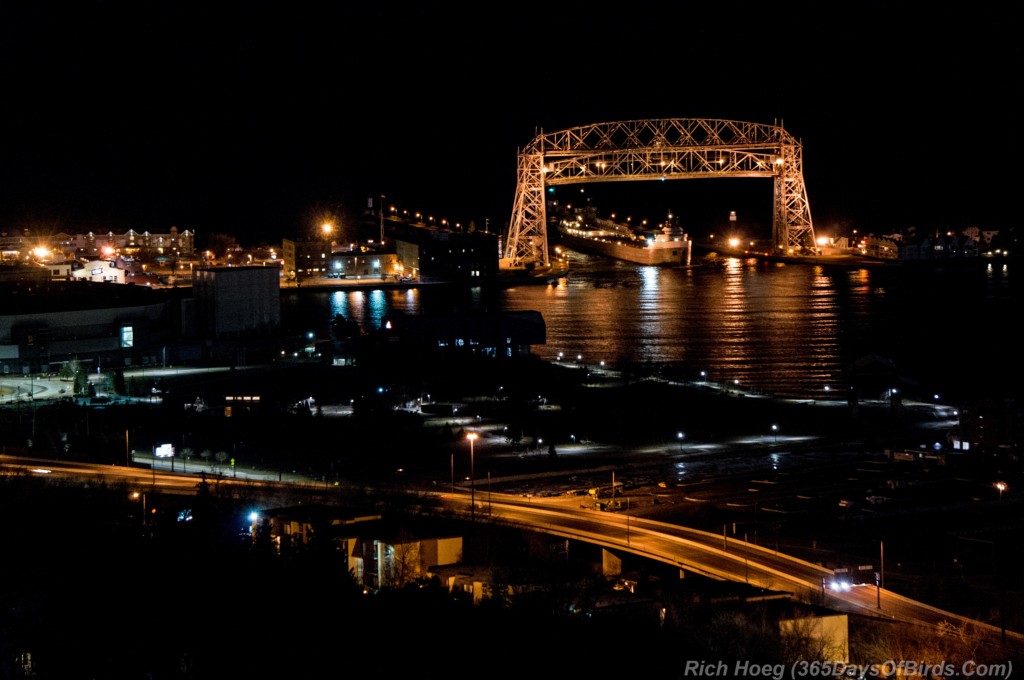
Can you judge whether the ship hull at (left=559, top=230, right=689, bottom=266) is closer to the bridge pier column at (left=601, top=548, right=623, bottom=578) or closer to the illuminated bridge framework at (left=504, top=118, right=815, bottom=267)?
the illuminated bridge framework at (left=504, top=118, right=815, bottom=267)

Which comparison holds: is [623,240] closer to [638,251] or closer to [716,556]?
[638,251]

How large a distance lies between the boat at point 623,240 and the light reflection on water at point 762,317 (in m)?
2.47

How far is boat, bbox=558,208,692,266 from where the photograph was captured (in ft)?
76.2

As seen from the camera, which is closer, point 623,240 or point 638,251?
point 638,251

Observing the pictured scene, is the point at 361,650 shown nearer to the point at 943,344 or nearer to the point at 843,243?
the point at 943,344

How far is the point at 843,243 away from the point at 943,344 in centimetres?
1322

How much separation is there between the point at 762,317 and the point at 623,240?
13.7 meters

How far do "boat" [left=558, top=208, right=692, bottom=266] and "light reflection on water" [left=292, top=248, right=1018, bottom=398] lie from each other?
247 centimetres

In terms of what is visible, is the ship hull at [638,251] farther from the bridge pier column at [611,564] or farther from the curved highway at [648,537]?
the bridge pier column at [611,564]

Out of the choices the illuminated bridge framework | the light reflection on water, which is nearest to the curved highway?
the light reflection on water

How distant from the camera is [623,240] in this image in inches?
1032

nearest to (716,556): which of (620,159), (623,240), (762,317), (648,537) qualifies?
(648,537)

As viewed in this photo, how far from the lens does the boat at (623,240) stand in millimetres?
23234

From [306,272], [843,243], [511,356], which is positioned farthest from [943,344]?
[843,243]
